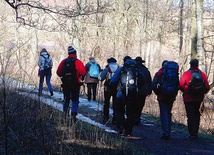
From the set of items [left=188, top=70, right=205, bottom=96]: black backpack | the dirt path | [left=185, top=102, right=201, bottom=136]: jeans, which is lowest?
the dirt path

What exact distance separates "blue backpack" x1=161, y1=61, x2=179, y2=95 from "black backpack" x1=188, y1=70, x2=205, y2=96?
0.47 m

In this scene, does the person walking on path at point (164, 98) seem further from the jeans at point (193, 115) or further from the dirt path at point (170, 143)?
the jeans at point (193, 115)

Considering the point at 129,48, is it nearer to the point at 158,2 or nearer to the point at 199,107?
the point at 158,2

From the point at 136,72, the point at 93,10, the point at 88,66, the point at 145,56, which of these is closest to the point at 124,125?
the point at 136,72

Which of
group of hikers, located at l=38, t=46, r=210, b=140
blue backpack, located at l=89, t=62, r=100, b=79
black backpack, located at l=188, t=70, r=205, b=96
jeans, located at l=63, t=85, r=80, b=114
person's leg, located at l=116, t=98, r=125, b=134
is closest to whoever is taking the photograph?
group of hikers, located at l=38, t=46, r=210, b=140

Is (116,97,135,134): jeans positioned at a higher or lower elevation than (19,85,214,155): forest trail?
higher

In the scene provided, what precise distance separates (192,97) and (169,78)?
0.81m

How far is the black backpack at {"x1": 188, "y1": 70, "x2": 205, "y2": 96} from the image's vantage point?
9820mm

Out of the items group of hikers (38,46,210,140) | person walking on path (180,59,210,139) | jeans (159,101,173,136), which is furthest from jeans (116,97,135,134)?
person walking on path (180,59,210,139)

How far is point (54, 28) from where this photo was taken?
1009cm

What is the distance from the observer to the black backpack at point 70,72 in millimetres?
10539

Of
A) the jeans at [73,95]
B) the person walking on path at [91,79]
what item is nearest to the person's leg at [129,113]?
the jeans at [73,95]

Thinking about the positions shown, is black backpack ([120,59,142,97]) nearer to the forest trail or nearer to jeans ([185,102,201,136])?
the forest trail

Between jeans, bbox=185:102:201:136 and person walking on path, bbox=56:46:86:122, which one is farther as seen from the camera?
person walking on path, bbox=56:46:86:122
